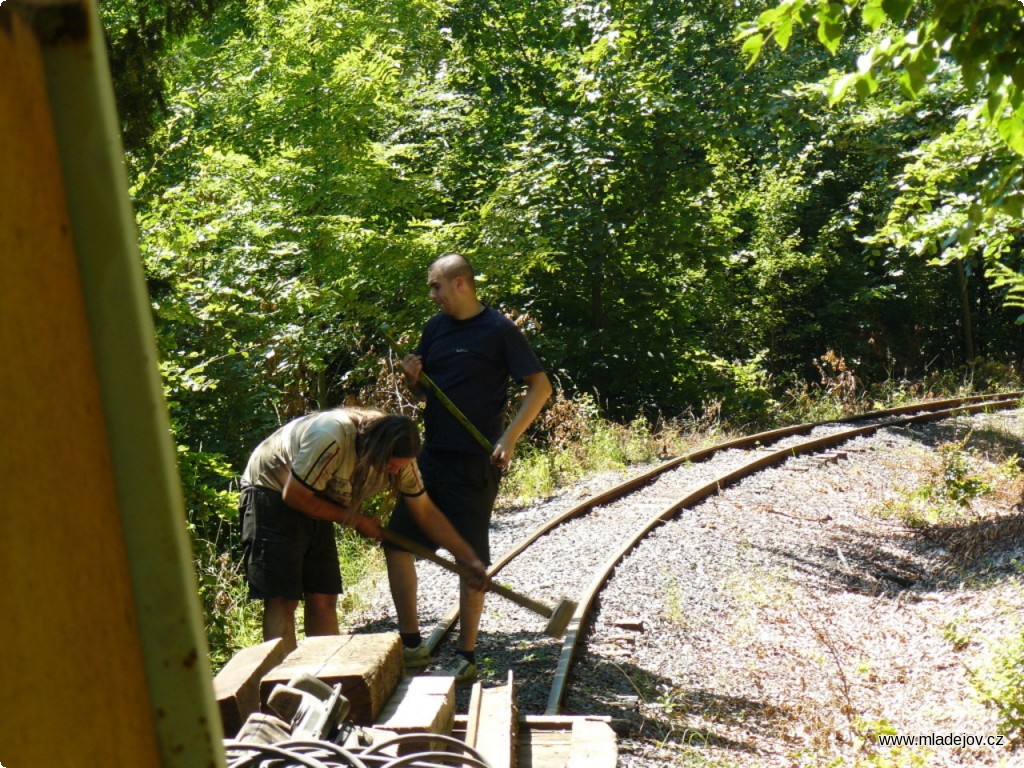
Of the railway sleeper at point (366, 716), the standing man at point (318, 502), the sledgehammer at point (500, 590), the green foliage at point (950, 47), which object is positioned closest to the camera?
the railway sleeper at point (366, 716)

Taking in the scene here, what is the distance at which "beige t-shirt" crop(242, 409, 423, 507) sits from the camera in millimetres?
5035

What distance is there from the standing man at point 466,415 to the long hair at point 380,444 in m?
0.79

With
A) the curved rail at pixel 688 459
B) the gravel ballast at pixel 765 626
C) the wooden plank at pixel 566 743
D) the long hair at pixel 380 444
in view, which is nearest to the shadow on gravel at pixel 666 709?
the gravel ballast at pixel 765 626

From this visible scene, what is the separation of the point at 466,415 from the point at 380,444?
1.13 meters

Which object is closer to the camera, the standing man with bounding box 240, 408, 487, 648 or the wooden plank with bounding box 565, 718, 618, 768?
the wooden plank with bounding box 565, 718, 618, 768

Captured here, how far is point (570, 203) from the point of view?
17.4 metres

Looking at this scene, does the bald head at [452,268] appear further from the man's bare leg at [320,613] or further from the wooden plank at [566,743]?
the wooden plank at [566,743]

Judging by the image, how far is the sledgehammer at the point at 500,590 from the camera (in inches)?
213

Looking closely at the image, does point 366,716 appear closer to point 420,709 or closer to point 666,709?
point 420,709

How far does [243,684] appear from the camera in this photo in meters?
3.04

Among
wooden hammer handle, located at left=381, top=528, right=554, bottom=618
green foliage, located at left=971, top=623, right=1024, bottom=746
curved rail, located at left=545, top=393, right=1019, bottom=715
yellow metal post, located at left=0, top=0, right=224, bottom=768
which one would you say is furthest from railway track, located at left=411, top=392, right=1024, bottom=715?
yellow metal post, located at left=0, top=0, right=224, bottom=768

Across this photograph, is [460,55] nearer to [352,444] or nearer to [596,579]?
[596,579]

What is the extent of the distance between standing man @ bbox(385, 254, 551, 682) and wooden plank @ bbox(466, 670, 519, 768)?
199 centimetres

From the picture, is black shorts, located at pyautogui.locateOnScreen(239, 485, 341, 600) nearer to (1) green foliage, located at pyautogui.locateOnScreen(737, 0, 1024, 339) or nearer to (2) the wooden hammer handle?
(2) the wooden hammer handle
